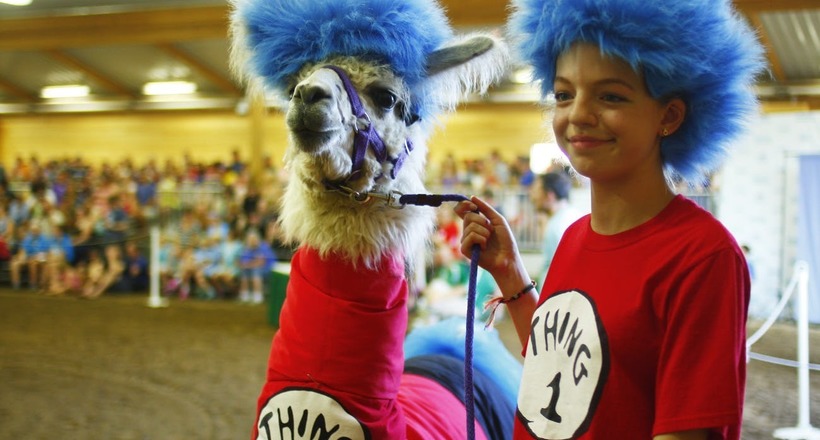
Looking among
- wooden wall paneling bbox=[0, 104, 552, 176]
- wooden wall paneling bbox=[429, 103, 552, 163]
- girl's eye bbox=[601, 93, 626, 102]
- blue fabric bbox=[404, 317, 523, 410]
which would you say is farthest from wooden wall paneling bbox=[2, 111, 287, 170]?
girl's eye bbox=[601, 93, 626, 102]

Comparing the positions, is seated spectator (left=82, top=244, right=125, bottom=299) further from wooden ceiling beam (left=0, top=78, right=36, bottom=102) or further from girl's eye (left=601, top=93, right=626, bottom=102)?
girl's eye (left=601, top=93, right=626, bottom=102)

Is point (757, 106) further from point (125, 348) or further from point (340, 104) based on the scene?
point (125, 348)

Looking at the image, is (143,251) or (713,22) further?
(143,251)

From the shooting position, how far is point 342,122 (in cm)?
151

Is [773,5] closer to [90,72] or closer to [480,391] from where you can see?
[480,391]

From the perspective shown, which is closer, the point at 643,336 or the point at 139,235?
the point at 643,336

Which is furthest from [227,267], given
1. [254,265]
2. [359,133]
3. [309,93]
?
[309,93]

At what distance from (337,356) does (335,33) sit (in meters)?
0.76

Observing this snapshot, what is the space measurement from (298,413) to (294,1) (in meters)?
0.98

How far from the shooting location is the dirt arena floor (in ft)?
13.5

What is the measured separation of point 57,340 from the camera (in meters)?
6.41

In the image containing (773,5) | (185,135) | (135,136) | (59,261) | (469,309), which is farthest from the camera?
(135,136)

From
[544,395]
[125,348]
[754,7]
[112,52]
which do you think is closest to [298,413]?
[544,395]

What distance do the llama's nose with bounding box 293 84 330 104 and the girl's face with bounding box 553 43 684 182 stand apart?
564 mm
